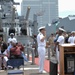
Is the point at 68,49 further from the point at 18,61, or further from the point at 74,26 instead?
the point at 74,26

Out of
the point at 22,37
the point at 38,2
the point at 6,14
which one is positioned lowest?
the point at 22,37

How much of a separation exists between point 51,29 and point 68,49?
86.0 m

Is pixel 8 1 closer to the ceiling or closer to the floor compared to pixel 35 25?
closer to the ceiling

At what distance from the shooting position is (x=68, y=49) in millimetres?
8117

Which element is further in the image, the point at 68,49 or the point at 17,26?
the point at 17,26

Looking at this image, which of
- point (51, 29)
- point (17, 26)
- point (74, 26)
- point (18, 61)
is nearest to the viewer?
point (18, 61)

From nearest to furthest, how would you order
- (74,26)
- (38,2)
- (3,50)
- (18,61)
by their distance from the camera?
1. (18,61)
2. (3,50)
3. (74,26)
4. (38,2)

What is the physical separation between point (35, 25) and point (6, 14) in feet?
20.1

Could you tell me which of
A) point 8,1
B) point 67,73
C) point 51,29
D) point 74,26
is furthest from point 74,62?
point 51,29

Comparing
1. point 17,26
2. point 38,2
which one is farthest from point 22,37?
point 38,2

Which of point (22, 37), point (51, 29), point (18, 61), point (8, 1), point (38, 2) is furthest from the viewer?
point (38, 2)

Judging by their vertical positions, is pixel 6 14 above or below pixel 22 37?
above

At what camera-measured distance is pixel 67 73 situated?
8.18 meters

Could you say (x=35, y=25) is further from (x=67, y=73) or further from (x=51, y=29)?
(x=67, y=73)
